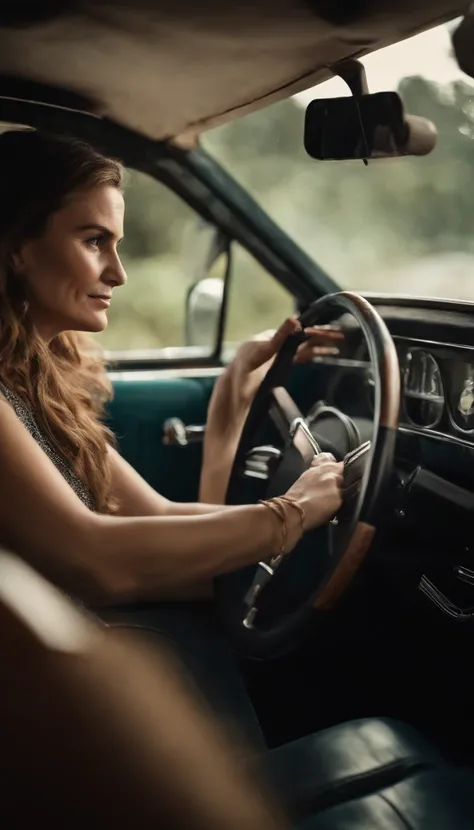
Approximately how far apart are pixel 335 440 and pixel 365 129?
0.56 metres

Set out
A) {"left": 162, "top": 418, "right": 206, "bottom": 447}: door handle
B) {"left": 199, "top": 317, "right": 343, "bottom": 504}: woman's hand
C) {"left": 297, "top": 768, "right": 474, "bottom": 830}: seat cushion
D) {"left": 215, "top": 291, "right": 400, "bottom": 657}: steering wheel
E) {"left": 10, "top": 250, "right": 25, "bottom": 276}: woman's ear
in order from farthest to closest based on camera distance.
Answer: {"left": 162, "top": 418, "right": 206, "bottom": 447}: door handle
{"left": 199, "top": 317, "right": 343, "bottom": 504}: woman's hand
{"left": 10, "top": 250, "right": 25, "bottom": 276}: woman's ear
{"left": 215, "top": 291, "right": 400, "bottom": 657}: steering wheel
{"left": 297, "top": 768, "right": 474, "bottom": 830}: seat cushion

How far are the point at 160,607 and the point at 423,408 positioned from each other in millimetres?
613

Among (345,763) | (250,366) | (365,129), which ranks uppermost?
(365,129)

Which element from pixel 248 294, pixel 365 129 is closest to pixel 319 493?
pixel 365 129

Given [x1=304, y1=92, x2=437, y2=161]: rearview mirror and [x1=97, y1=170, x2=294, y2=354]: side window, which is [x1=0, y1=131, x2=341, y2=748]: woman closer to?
[x1=97, y1=170, x2=294, y2=354]: side window

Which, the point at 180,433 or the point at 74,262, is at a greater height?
the point at 74,262

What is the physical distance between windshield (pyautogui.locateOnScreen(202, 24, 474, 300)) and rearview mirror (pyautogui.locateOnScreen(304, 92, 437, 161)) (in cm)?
4

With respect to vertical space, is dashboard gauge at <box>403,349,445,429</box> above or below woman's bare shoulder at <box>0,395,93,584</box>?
above

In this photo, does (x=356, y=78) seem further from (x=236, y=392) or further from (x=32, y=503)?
(x=32, y=503)

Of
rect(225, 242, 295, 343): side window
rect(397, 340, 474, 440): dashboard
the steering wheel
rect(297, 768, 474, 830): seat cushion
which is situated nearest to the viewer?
rect(297, 768, 474, 830): seat cushion

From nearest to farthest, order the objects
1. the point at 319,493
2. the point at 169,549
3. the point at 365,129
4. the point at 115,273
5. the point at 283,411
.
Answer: the point at 169,549, the point at 319,493, the point at 115,273, the point at 365,129, the point at 283,411

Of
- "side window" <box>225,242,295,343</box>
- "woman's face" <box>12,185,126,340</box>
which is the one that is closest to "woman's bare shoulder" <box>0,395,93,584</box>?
"woman's face" <box>12,185,126,340</box>

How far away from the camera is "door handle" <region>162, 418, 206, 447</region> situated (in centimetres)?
204

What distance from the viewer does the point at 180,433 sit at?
206cm
